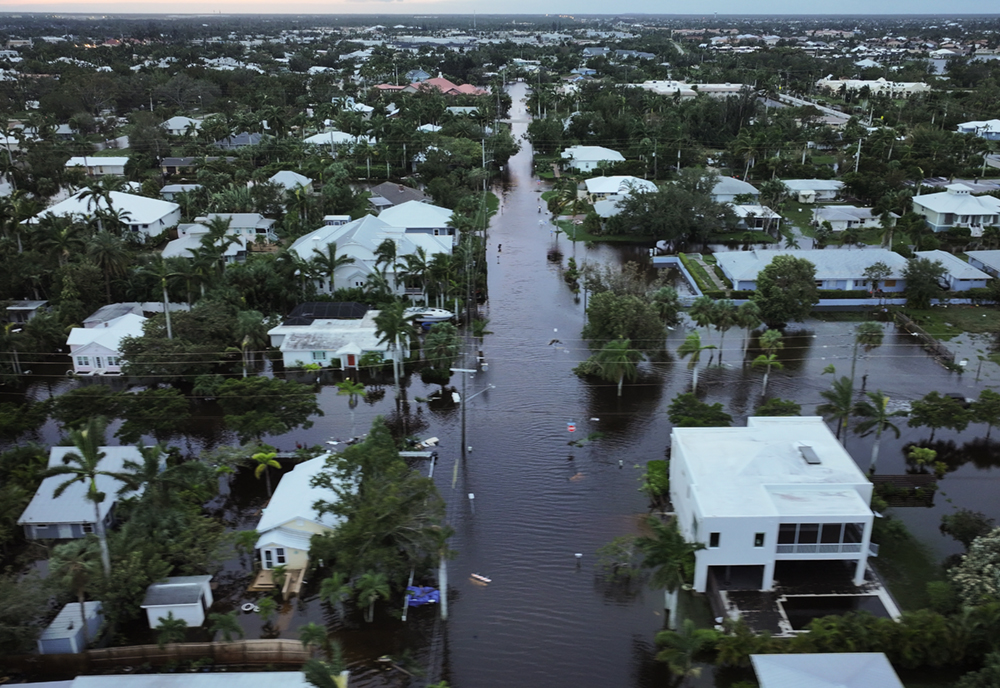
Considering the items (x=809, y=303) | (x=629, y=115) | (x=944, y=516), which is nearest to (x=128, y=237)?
(x=809, y=303)

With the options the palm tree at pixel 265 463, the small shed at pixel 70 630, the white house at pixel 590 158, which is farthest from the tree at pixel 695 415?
the white house at pixel 590 158

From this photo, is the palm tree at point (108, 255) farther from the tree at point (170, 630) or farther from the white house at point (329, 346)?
the tree at point (170, 630)

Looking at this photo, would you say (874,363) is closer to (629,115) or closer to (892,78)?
(629,115)

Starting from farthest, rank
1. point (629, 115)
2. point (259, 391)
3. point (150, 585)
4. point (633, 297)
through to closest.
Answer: point (629, 115) → point (633, 297) → point (259, 391) → point (150, 585)

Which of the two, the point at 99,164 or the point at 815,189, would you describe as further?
the point at 99,164

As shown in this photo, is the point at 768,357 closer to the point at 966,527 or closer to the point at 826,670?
the point at 966,527

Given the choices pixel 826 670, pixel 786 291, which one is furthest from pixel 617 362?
pixel 826 670

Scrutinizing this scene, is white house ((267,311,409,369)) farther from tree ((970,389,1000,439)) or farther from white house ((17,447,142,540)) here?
tree ((970,389,1000,439))
